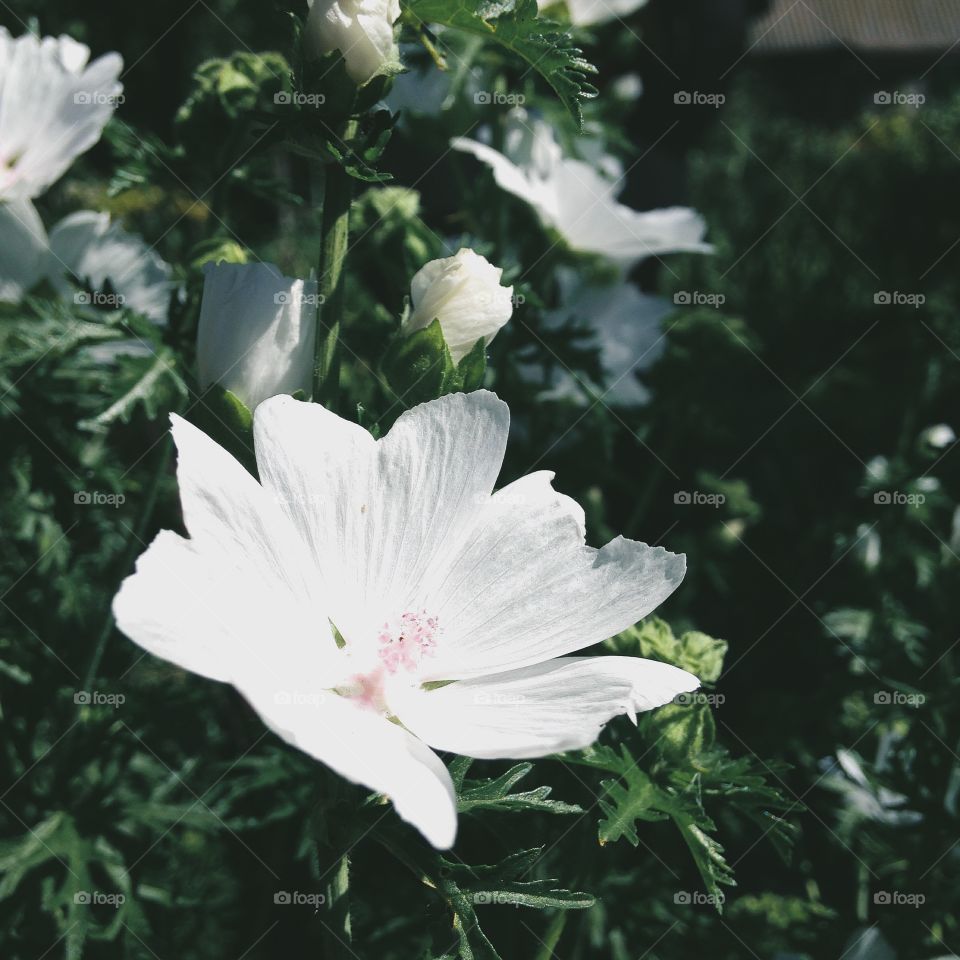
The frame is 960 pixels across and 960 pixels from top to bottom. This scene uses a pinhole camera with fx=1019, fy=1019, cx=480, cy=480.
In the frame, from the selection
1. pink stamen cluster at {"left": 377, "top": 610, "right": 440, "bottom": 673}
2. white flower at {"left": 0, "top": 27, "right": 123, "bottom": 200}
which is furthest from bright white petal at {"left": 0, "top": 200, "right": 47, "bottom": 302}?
pink stamen cluster at {"left": 377, "top": 610, "right": 440, "bottom": 673}

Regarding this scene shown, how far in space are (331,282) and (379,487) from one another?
204 mm

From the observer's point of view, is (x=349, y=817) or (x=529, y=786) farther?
(x=529, y=786)

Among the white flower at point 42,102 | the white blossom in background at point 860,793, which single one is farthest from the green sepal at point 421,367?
the white blossom in background at point 860,793

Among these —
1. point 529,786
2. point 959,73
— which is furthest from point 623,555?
point 959,73

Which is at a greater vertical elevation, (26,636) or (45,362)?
(45,362)

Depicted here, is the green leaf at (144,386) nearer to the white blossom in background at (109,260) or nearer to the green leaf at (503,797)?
the white blossom in background at (109,260)

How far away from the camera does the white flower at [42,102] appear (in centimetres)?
131

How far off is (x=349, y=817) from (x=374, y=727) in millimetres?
87

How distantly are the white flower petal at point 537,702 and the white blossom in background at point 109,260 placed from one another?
2.94 feet

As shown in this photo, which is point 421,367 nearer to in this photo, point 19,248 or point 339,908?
point 339,908

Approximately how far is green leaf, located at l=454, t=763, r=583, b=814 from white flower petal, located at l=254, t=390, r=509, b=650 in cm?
16

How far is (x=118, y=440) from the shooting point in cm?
205

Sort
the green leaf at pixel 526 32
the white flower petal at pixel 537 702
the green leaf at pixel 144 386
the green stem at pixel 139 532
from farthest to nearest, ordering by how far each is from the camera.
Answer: the green stem at pixel 139 532, the green leaf at pixel 144 386, the green leaf at pixel 526 32, the white flower petal at pixel 537 702

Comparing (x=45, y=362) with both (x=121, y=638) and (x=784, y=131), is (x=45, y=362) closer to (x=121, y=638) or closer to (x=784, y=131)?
(x=121, y=638)
